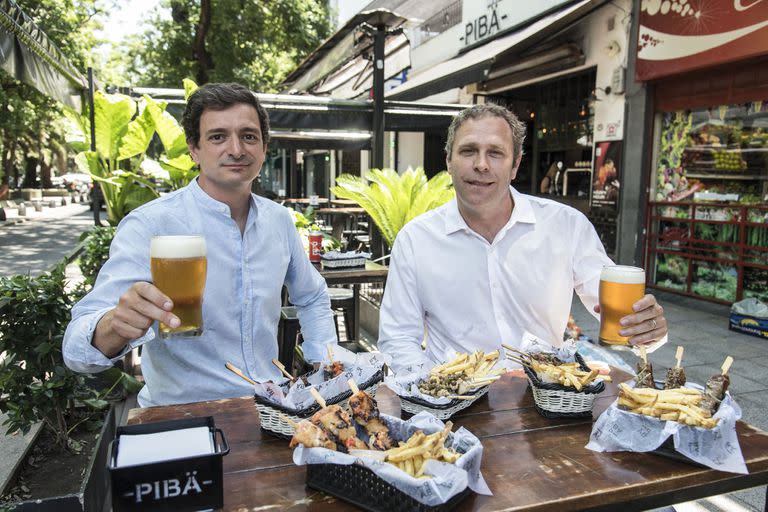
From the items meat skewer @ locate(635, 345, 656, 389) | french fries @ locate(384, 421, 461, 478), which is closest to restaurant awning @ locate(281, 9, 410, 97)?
meat skewer @ locate(635, 345, 656, 389)

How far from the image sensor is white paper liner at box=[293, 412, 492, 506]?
3.91 feet

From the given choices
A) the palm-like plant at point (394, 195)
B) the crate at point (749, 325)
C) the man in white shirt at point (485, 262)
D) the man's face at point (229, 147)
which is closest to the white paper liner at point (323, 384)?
the man in white shirt at point (485, 262)

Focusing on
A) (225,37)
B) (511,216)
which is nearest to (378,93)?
(511,216)

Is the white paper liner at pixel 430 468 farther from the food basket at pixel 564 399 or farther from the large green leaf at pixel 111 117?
the large green leaf at pixel 111 117

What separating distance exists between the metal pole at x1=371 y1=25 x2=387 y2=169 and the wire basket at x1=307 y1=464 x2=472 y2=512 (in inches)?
208

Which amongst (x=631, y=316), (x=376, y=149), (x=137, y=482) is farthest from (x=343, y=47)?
(x=137, y=482)

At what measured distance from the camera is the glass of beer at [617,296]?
1.88 m

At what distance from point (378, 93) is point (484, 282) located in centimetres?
431

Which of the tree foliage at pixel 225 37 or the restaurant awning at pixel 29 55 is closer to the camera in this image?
the restaurant awning at pixel 29 55

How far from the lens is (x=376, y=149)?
6641 millimetres

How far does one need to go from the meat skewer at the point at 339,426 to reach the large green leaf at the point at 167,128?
471cm

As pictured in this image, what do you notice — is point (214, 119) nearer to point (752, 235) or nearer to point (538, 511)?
point (538, 511)

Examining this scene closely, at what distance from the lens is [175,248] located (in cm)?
157

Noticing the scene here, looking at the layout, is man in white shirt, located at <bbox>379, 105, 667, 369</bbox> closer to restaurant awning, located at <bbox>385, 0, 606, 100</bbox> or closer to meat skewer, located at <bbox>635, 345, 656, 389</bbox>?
meat skewer, located at <bbox>635, 345, 656, 389</bbox>
